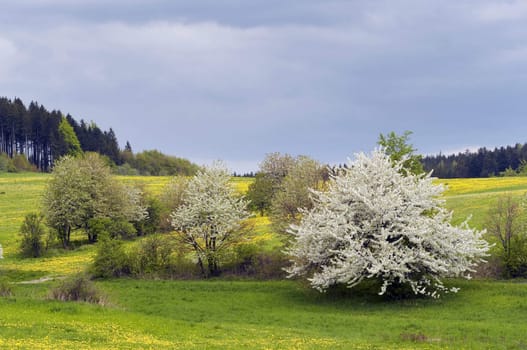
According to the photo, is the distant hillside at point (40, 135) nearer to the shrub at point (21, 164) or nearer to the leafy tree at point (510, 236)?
the shrub at point (21, 164)

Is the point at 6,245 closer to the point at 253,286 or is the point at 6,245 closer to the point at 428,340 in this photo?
the point at 253,286

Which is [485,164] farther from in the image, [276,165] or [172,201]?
[172,201]

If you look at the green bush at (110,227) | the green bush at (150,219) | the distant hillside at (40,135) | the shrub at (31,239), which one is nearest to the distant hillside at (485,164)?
the distant hillside at (40,135)

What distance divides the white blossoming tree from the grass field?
2.05 metres

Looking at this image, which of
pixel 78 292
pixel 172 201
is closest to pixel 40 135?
pixel 172 201

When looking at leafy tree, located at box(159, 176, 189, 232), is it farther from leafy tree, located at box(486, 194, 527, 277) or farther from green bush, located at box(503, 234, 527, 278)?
green bush, located at box(503, 234, 527, 278)

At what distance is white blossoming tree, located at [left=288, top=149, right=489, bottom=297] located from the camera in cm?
4081

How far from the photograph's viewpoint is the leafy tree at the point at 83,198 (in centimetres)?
7544

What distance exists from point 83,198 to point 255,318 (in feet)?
152

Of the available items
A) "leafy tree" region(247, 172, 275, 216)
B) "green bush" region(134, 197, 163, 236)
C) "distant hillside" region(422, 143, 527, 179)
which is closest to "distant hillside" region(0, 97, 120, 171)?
"green bush" region(134, 197, 163, 236)

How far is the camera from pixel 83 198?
76125mm

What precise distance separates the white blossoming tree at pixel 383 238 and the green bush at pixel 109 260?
1856 centimetres

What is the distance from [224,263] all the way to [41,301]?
2203 centimetres

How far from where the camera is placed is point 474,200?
258 feet
